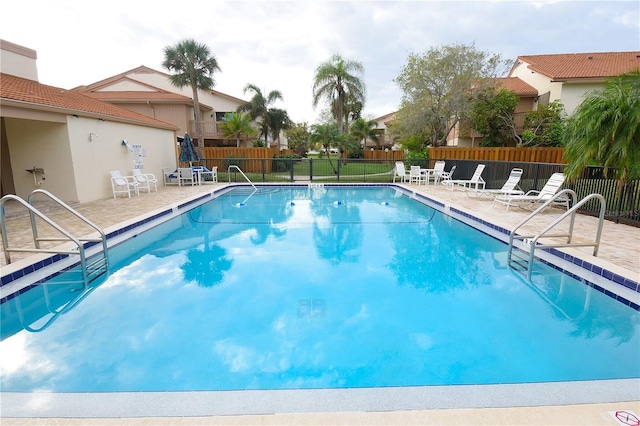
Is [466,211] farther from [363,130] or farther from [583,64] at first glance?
[363,130]

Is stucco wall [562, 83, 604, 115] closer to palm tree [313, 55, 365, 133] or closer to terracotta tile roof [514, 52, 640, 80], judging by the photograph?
terracotta tile roof [514, 52, 640, 80]

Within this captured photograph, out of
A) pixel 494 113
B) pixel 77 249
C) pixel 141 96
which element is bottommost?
pixel 77 249

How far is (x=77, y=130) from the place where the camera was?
906 cm

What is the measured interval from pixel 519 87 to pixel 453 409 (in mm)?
24910

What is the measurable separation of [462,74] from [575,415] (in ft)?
63.3

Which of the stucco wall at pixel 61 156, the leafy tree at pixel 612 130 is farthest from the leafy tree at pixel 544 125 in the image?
the stucco wall at pixel 61 156

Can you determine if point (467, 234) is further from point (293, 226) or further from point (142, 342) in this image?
point (142, 342)

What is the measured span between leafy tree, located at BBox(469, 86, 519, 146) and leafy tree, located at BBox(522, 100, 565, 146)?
0.97 meters

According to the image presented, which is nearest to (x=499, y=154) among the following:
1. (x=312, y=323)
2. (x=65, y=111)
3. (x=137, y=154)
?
(x=137, y=154)

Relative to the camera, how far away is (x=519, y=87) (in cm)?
2164

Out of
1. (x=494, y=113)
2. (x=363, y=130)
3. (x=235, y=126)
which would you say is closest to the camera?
(x=494, y=113)

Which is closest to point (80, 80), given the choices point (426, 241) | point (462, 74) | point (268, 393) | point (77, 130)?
point (77, 130)

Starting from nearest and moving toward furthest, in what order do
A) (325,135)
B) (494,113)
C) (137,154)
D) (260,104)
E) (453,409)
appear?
1. (453,409)
2. (137,154)
3. (494,113)
4. (325,135)
5. (260,104)

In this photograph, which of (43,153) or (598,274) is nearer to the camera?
(598,274)
